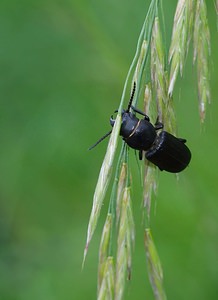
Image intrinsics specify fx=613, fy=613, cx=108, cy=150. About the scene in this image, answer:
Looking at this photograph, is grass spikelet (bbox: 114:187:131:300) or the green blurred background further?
the green blurred background

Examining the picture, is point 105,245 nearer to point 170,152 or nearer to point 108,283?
point 108,283

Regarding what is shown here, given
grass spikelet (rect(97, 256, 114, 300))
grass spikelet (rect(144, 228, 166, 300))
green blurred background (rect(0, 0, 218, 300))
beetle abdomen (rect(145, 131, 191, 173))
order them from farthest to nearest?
green blurred background (rect(0, 0, 218, 300))
beetle abdomen (rect(145, 131, 191, 173))
grass spikelet (rect(144, 228, 166, 300))
grass spikelet (rect(97, 256, 114, 300))

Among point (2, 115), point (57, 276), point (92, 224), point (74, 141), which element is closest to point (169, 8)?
point (74, 141)

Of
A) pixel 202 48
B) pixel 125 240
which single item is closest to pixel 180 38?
pixel 202 48

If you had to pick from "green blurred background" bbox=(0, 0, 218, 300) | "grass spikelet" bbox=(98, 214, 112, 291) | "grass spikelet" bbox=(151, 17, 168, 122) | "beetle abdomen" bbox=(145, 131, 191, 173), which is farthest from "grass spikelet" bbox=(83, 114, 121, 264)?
"green blurred background" bbox=(0, 0, 218, 300)

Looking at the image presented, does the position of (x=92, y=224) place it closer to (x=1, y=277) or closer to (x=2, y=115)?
(x=1, y=277)

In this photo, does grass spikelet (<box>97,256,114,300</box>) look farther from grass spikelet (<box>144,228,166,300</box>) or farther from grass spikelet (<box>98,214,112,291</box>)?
grass spikelet (<box>144,228,166,300</box>)
